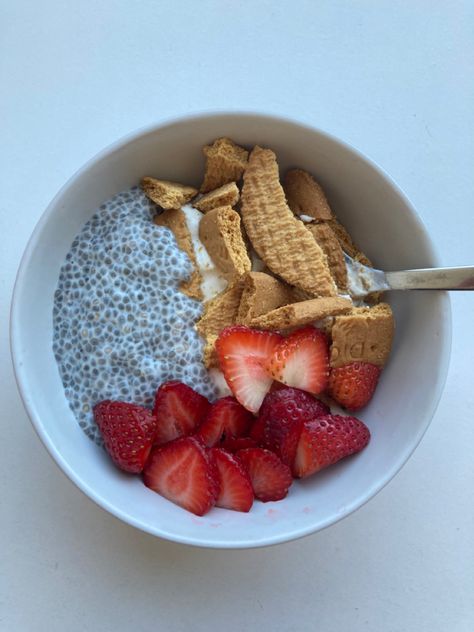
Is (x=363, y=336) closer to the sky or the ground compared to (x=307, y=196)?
closer to the ground

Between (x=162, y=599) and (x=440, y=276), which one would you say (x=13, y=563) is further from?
(x=440, y=276)

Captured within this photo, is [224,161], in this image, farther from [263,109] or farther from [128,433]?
[128,433]

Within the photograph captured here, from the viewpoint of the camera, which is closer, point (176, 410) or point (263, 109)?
point (176, 410)

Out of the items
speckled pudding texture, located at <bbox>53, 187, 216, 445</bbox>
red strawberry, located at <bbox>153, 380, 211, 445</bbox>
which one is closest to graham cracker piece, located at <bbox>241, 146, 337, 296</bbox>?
speckled pudding texture, located at <bbox>53, 187, 216, 445</bbox>

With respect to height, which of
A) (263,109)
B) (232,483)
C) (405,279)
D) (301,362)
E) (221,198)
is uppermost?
(263,109)

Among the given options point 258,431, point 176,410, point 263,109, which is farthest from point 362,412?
point 263,109

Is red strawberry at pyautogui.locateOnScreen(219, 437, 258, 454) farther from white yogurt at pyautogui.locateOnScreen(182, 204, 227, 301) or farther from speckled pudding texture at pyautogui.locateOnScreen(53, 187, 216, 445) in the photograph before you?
white yogurt at pyautogui.locateOnScreen(182, 204, 227, 301)
